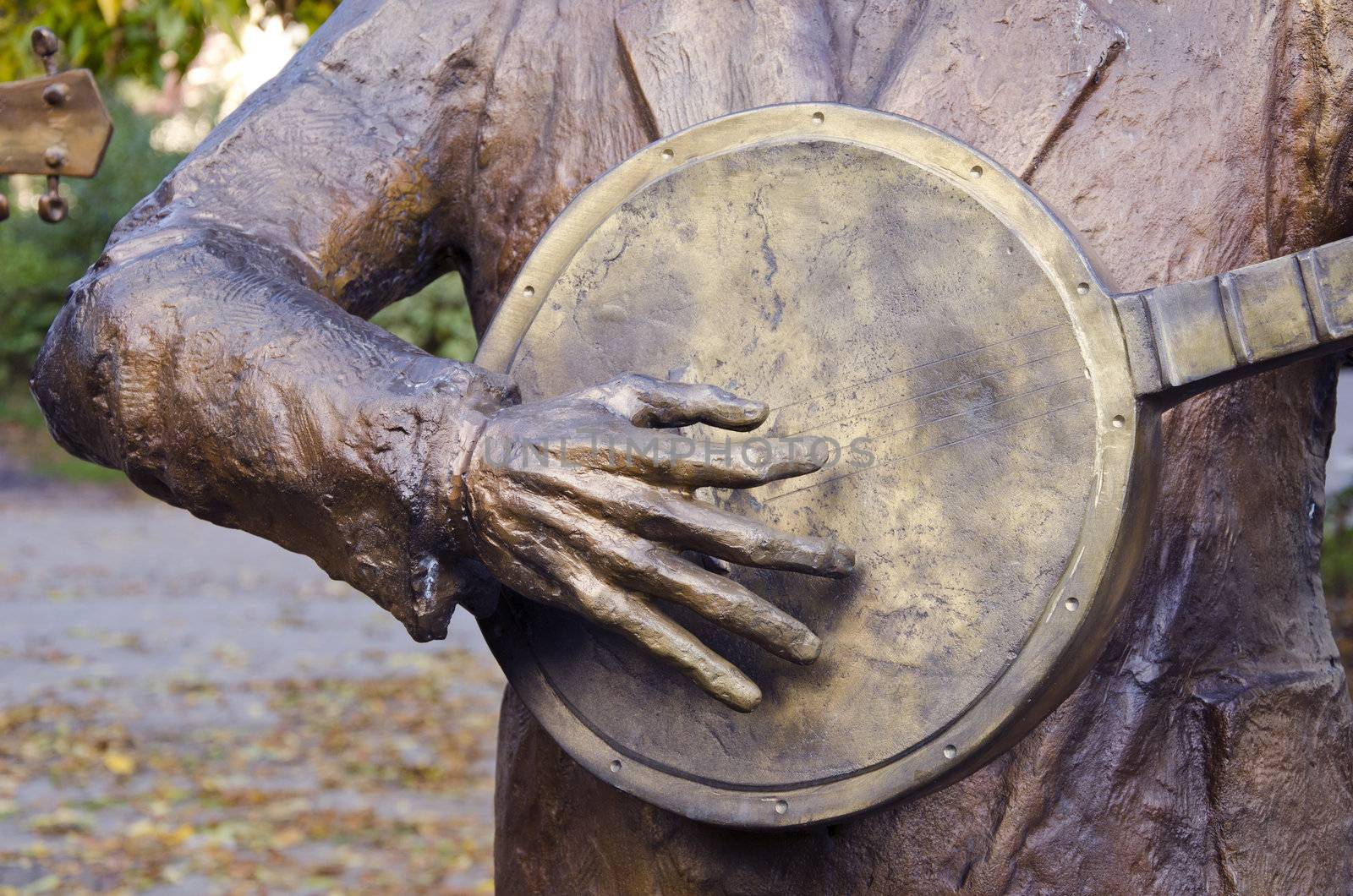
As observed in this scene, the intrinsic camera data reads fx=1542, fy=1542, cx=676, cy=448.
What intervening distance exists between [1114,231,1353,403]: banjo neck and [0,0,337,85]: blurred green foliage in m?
4.48

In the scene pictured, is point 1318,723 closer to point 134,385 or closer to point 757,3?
point 757,3

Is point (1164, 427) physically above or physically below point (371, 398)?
above

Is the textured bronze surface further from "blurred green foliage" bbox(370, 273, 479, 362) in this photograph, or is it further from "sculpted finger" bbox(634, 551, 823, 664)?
"blurred green foliage" bbox(370, 273, 479, 362)

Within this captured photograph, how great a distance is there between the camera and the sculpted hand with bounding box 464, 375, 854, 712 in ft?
4.46

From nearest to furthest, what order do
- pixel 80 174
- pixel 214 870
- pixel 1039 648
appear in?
1. pixel 1039 648
2. pixel 80 174
3. pixel 214 870

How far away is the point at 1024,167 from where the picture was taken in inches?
62.6

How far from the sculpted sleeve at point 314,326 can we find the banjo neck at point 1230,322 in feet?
1.98

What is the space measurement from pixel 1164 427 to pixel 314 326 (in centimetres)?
88

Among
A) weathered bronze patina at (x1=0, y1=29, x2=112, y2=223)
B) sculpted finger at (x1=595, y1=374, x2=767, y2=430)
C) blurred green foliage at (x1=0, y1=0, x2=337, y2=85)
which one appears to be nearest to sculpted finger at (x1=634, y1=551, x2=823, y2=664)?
sculpted finger at (x1=595, y1=374, x2=767, y2=430)

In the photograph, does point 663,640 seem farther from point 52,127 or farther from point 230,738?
point 230,738

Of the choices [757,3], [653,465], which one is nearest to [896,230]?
[653,465]

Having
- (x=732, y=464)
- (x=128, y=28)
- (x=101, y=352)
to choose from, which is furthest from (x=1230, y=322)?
(x=128, y=28)

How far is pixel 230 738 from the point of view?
7.95m

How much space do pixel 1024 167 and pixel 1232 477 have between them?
389 millimetres
